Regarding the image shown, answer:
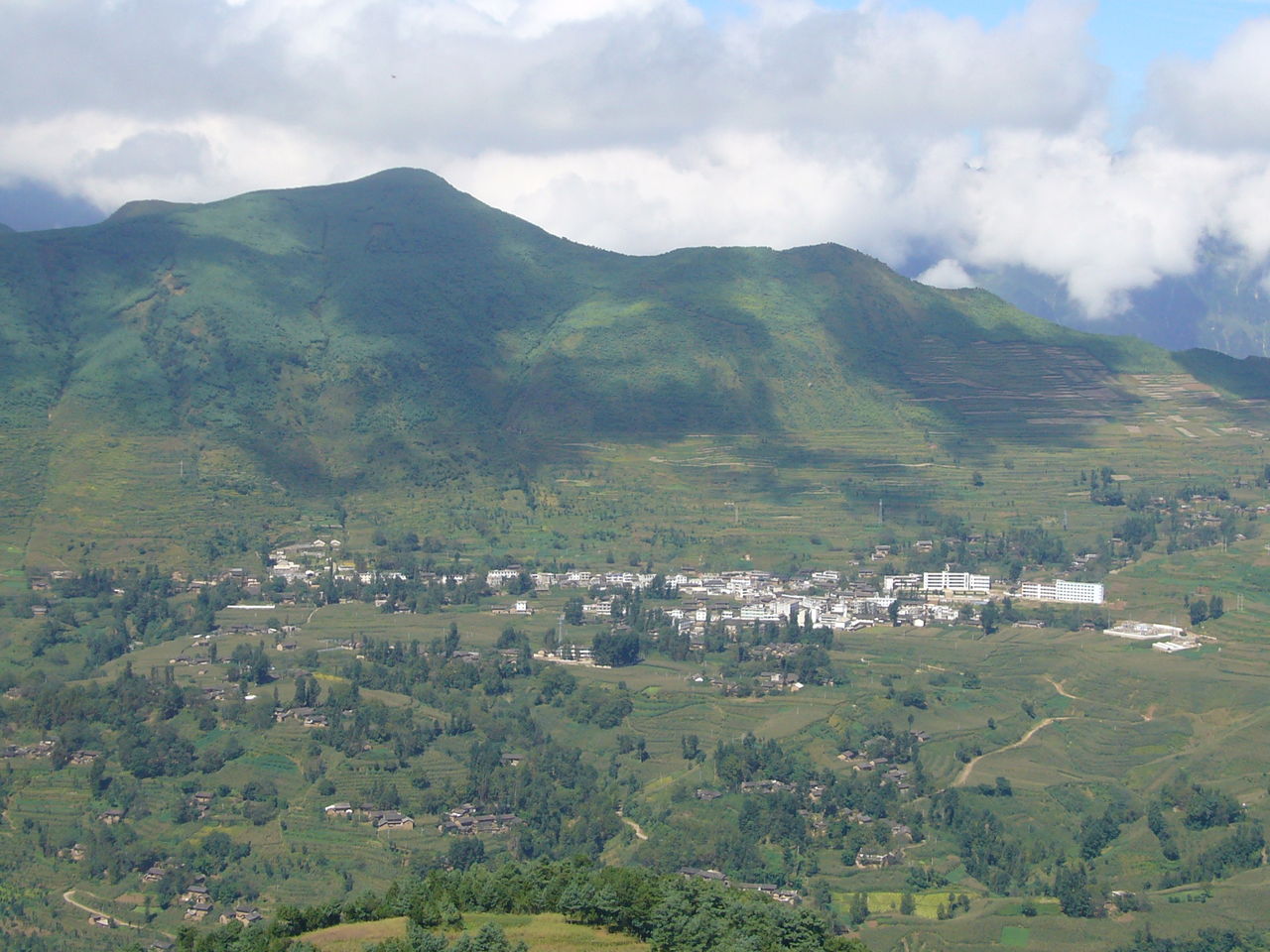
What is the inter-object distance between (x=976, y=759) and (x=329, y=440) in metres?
49.1

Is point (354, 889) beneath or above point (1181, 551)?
beneath

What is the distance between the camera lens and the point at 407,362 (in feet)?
329

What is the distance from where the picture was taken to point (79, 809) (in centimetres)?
4631

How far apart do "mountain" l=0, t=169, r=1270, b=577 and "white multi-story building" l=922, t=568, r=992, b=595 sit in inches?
807

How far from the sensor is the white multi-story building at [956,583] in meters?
76.5

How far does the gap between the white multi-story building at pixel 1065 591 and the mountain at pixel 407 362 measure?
21910mm

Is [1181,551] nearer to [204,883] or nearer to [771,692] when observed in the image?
[771,692]

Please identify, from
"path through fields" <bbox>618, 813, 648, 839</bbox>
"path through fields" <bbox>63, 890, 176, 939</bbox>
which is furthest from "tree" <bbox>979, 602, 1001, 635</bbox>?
"path through fields" <bbox>63, 890, 176, 939</bbox>

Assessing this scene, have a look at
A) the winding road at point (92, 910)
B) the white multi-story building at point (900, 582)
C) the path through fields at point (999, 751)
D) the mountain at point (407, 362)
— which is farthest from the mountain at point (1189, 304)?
the winding road at point (92, 910)

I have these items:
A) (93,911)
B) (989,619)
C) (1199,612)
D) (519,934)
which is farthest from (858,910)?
(1199,612)

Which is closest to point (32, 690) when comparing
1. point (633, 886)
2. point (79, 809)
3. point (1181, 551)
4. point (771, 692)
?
point (79, 809)

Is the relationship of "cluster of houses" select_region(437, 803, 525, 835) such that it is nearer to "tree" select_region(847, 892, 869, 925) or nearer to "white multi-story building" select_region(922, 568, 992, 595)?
"tree" select_region(847, 892, 869, 925)

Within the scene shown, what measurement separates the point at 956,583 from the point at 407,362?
3786 cm

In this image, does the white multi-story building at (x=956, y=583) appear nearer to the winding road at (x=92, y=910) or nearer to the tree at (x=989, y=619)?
the tree at (x=989, y=619)
